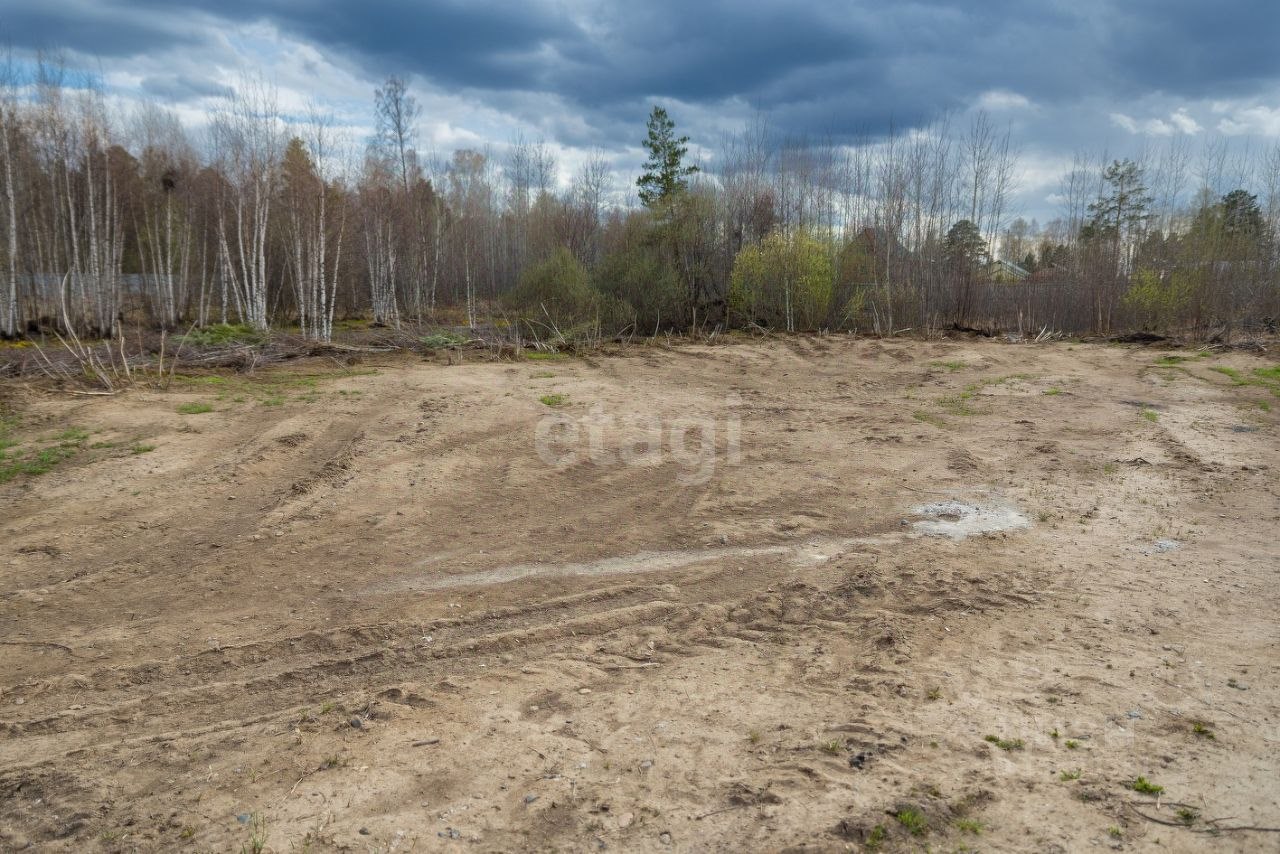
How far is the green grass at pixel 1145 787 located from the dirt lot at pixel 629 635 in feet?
0.05

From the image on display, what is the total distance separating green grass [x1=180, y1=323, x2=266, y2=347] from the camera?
56.2 ft

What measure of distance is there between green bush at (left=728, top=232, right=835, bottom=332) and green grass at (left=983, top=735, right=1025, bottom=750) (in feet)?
67.1

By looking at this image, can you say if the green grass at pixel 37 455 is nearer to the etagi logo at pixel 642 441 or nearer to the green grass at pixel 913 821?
the etagi logo at pixel 642 441

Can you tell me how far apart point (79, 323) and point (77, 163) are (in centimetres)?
496

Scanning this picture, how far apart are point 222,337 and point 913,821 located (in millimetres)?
18897

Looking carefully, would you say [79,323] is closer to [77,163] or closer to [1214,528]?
[77,163]

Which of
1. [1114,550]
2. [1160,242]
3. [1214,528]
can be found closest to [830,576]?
[1114,550]

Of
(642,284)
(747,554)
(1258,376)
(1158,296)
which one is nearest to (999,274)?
(1158,296)

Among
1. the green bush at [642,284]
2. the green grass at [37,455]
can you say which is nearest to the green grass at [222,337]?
the green grass at [37,455]

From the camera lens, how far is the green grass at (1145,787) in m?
3.25

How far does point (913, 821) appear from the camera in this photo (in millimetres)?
3107

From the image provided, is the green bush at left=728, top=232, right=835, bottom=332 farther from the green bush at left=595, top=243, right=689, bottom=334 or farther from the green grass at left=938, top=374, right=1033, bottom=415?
the green grass at left=938, top=374, right=1033, bottom=415

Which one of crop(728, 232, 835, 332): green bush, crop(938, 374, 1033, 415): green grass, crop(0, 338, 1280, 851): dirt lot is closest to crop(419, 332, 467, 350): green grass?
crop(0, 338, 1280, 851): dirt lot

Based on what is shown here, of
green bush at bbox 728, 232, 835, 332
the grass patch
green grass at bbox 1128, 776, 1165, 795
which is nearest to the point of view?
green grass at bbox 1128, 776, 1165, 795
